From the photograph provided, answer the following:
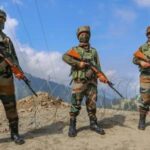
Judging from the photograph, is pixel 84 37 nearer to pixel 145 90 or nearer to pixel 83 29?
pixel 83 29

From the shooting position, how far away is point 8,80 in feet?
31.0

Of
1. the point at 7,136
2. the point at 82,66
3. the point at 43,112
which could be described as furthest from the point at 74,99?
the point at 43,112

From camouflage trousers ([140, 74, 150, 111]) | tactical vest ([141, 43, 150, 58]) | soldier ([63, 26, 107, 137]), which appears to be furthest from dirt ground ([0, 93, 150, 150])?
tactical vest ([141, 43, 150, 58])

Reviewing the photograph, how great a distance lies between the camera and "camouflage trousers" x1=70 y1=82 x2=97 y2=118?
10250 mm

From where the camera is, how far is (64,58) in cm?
1023

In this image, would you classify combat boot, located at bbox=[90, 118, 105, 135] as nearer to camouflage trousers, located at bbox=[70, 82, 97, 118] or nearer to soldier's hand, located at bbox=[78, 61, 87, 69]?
camouflage trousers, located at bbox=[70, 82, 97, 118]

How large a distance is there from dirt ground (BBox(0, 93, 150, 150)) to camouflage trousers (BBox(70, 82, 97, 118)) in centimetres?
53

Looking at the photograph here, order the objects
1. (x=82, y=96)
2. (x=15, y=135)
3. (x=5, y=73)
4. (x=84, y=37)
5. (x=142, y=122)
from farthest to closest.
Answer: (x=142, y=122) < (x=82, y=96) < (x=84, y=37) < (x=15, y=135) < (x=5, y=73)

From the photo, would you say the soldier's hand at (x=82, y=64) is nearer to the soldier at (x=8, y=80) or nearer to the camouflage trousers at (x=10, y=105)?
the soldier at (x=8, y=80)

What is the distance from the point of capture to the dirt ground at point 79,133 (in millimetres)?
9781

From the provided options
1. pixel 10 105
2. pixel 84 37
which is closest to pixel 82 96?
pixel 84 37

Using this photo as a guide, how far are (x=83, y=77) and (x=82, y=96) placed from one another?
0.40 meters

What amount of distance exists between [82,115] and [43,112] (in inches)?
53.9

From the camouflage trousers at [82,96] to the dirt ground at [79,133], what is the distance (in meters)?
0.53
